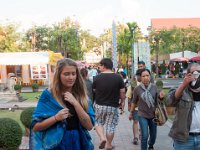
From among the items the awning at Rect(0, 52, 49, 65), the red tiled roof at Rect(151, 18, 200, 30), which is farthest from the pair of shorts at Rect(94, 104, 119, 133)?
the red tiled roof at Rect(151, 18, 200, 30)

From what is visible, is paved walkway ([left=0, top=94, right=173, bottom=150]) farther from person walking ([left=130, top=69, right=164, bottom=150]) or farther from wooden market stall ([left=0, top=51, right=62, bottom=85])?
wooden market stall ([left=0, top=51, right=62, bottom=85])

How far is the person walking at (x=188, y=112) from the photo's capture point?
3723mm

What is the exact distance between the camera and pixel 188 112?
12.2 feet

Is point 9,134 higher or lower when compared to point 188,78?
lower

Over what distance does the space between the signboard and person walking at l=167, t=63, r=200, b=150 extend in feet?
82.4

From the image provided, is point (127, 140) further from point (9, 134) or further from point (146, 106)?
point (9, 134)

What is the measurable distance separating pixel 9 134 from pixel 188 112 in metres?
3.07

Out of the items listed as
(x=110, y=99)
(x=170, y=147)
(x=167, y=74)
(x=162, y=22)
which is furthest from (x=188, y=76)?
(x=162, y=22)

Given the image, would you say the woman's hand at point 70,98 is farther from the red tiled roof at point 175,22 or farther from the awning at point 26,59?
the red tiled roof at point 175,22

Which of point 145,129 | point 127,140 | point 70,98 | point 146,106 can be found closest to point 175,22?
point 127,140

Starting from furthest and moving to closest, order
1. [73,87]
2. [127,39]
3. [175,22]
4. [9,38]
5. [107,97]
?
1. [175,22]
2. [9,38]
3. [127,39]
4. [107,97]
5. [73,87]

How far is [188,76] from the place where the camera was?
3.57 meters

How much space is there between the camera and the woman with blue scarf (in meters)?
2.83

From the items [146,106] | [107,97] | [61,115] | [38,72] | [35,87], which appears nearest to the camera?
[61,115]
